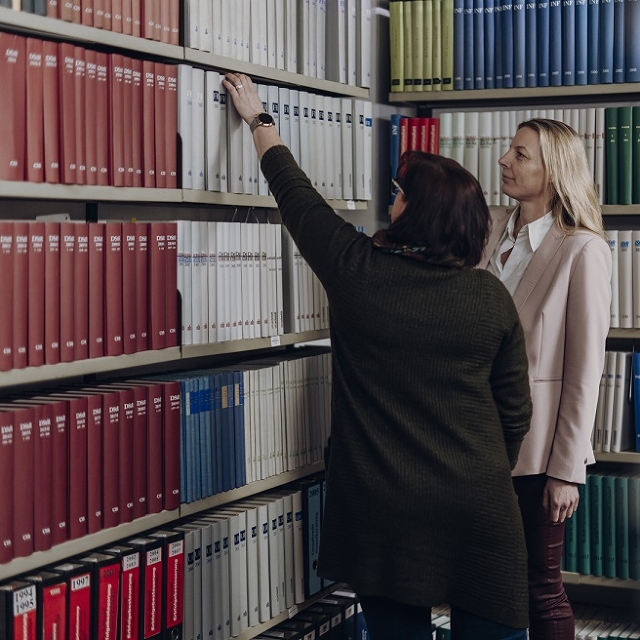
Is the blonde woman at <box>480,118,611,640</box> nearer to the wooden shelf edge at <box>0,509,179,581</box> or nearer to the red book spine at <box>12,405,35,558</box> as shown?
the wooden shelf edge at <box>0,509,179,581</box>

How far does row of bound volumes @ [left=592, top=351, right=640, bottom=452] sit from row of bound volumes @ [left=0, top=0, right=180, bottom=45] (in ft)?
5.26

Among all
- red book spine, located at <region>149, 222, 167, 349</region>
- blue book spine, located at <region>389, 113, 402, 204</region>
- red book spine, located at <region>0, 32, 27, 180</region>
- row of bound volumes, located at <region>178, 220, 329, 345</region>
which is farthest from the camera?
blue book spine, located at <region>389, 113, 402, 204</region>

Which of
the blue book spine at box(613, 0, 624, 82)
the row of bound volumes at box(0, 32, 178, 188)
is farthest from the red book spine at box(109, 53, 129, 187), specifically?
the blue book spine at box(613, 0, 624, 82)

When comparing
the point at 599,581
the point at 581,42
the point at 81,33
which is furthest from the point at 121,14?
the point at 599,581

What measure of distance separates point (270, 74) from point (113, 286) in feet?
2.51

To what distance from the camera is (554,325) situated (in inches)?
90.8

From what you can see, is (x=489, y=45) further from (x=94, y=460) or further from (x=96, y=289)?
(x=94, y=460)

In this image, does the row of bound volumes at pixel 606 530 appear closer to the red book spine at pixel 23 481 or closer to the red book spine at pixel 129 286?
the red book spine at pixel 129 286

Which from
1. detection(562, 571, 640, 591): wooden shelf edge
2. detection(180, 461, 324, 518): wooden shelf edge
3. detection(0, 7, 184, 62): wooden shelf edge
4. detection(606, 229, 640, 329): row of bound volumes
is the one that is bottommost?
detection(562, 571, 640, 591): wooden shelf edge

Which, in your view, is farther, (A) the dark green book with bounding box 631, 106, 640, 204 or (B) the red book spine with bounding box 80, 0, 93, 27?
(A) the dark green book with bounding box 631, 106, 640, 204

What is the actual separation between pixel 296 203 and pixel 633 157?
1371 mm

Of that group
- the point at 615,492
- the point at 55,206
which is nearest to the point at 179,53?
the point at 55,206

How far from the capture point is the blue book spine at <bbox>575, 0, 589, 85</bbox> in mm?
2963

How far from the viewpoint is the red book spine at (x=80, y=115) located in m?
1.92
